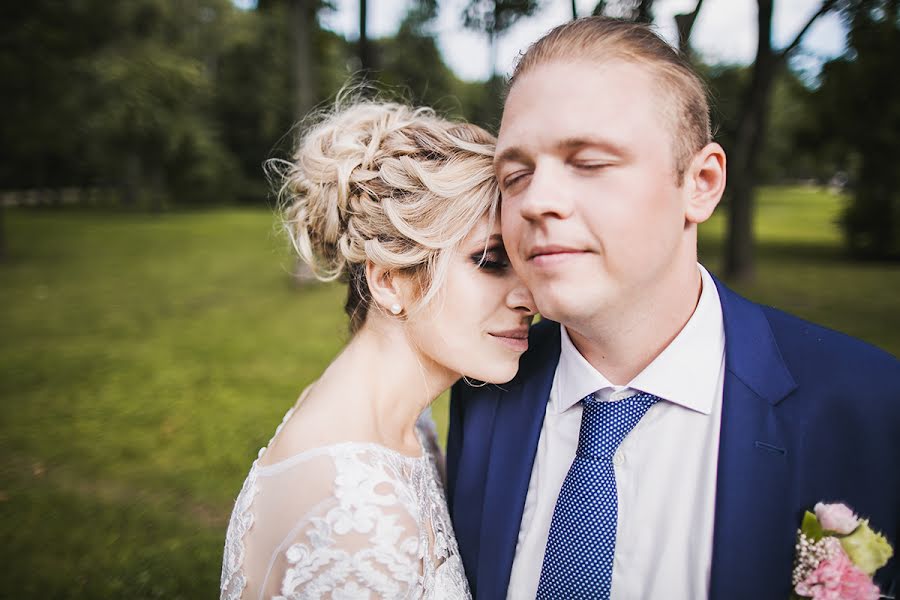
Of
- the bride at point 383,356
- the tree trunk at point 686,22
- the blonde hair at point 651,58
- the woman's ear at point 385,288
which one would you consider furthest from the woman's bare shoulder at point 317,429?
the tree trunk at point 686,22

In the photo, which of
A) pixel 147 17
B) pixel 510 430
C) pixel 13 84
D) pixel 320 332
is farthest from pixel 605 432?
pixel 147 17

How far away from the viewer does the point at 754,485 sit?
180 cm

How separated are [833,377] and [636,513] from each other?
2.36 feet

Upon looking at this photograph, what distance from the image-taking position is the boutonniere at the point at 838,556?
1564 mm

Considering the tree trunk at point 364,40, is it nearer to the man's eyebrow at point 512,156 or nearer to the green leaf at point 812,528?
the man's eyebrow at point 512,156

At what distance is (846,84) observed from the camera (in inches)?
565

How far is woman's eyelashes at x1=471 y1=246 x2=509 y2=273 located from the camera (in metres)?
2.40

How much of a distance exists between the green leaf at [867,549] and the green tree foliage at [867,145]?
10.9m

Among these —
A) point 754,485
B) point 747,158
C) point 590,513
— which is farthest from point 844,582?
point 747,158

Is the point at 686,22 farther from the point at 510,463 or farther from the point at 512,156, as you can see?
the point at 510,463

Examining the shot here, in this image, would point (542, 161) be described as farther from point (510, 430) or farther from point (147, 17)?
point (147, 17)

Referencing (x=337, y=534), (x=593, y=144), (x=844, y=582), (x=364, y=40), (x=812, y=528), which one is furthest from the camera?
(x=364, y=40)

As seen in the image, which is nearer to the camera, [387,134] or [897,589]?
[897,589]

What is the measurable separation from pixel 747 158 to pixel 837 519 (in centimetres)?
1289
